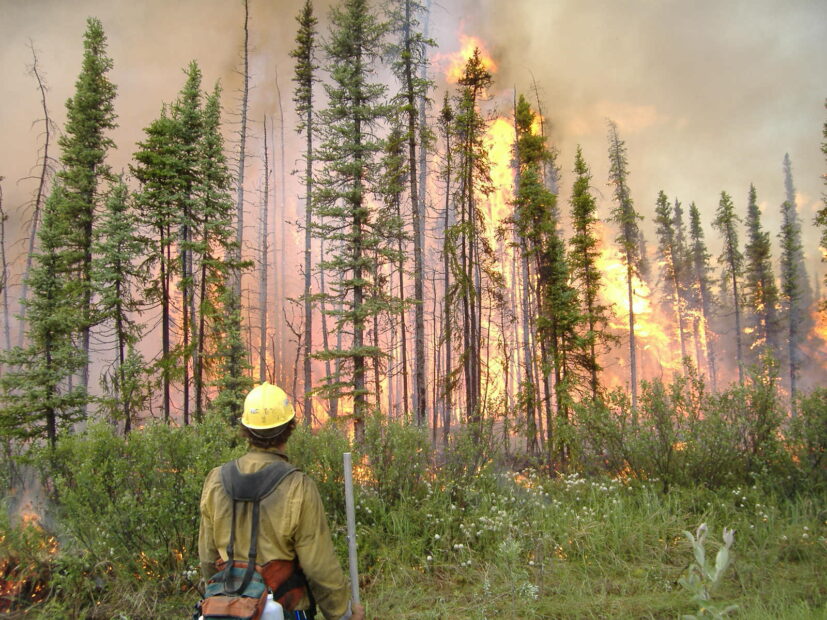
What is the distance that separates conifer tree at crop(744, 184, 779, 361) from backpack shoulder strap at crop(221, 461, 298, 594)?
120 ft

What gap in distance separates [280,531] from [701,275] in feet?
136

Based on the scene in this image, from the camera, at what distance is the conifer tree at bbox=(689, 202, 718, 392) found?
1356 inches

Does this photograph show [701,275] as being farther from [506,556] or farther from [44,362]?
[44,362]

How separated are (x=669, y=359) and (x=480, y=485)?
1604 inches

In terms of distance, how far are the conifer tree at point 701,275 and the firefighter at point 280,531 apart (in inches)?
1554

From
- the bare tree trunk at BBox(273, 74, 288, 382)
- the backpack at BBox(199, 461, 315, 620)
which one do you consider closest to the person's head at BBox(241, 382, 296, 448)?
the backpack at BBox(199, 461, 315, 620)

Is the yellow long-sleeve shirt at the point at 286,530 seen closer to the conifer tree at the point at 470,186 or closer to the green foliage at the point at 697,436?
the green foliage at the point at 697,436

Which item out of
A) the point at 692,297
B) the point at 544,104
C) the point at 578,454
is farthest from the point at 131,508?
the point at 692,297

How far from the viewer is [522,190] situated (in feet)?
57.4

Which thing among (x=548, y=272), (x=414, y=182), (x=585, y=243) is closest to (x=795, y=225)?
(x=585, y=243)

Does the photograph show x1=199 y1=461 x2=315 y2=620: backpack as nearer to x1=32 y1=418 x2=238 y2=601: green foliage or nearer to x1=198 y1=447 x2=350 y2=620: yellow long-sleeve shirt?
x1=198 y1=447 x2=350 y2=620: yellow long-sleeve shirt

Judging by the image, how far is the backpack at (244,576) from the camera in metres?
2.19

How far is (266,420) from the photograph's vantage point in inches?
106

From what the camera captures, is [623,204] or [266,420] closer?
[266,420]
